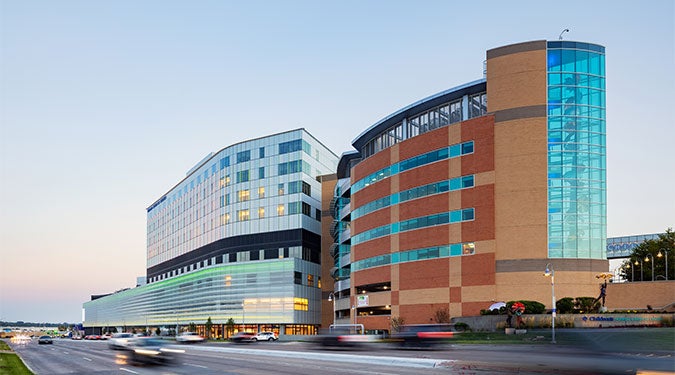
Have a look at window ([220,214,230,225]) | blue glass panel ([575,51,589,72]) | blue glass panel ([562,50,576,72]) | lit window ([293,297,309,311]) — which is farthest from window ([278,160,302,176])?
blue glass panel ([575,51,589,72])

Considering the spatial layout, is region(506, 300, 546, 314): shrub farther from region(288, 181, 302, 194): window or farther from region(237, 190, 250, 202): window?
region(237, 190, 250, 202): window

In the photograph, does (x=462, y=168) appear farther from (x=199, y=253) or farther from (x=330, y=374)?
(x=199, y=253)

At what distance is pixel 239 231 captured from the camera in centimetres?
11525

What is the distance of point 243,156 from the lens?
381 feet

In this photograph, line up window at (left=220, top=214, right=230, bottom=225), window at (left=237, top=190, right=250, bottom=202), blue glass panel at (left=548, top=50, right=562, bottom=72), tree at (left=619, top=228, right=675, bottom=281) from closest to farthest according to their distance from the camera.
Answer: blue glass panel at (left=548, top=50, right=562, bottom=72) < tree at (left=619, top=228, right=675, bottom=281) < window at (left=237, top=190, right=250, bottom=202) < window at (left=220, top=214, right=230, bottom=225)

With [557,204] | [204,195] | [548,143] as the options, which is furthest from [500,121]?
[204,195]

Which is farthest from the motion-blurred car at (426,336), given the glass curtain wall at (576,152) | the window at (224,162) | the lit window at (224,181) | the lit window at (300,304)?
the window at (224,162)

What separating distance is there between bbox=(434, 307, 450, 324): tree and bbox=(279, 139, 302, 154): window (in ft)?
171

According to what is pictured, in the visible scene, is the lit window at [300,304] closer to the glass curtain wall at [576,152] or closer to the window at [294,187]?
the window at [294,187]

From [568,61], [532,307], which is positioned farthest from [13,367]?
[568,61]

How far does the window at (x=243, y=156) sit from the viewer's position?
115 metres

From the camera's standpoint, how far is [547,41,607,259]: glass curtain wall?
6209 centimetres

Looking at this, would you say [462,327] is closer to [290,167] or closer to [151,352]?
[151,352]

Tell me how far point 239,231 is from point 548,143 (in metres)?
67.3
